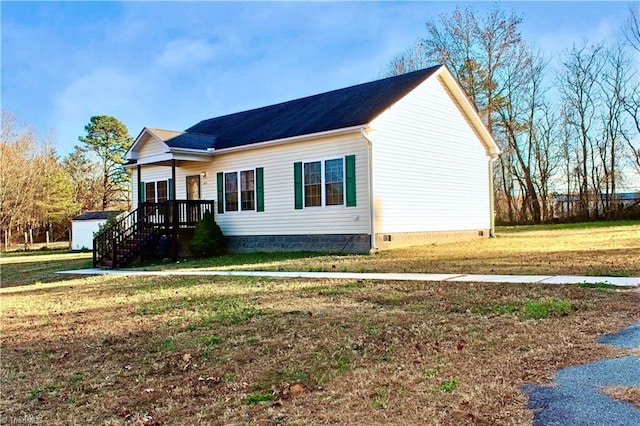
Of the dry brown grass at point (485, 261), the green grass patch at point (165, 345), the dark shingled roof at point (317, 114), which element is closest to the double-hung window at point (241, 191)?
the dark shingled roof at point (317, 114)

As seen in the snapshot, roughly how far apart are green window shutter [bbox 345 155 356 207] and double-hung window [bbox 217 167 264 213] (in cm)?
344

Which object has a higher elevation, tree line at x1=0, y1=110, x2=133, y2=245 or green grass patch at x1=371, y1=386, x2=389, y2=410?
tree line at x1=0, y1=110, x2=133, y2=245

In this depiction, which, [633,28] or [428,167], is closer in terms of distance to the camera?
[428,167]

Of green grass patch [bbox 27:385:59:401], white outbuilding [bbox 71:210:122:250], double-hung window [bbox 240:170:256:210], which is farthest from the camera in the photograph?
white outbuilding [bbox 71:210:122:250]

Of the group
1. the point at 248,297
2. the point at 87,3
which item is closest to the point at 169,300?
the point at 248,297

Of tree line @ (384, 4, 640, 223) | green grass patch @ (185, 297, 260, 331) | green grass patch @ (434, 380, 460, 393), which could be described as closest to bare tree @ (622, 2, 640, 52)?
tree line @ (384, 4, 640, 223)

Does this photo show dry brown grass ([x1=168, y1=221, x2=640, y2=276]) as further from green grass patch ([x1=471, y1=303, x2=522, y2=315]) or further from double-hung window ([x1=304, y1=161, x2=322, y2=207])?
green grass patch ([x1=471, y1=303, x2=522, y2=315])

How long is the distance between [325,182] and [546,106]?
73.7 feet

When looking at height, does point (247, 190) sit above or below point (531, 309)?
above

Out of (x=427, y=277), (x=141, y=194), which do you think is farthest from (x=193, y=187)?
(x=427, y=277)

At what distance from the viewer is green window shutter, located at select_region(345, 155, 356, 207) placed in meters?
14.7

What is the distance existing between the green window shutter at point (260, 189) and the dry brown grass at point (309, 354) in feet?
29.3

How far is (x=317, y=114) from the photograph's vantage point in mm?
16875

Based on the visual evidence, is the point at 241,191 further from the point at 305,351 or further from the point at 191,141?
the point at 305,351
